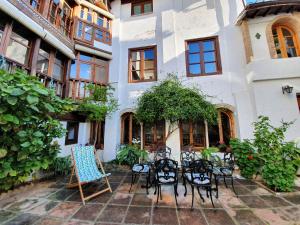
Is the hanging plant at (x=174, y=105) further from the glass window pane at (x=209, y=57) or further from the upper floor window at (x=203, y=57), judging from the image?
the glass window pane at (x=209, y=57)

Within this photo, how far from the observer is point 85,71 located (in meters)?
7.14

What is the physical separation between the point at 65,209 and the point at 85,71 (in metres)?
6.01

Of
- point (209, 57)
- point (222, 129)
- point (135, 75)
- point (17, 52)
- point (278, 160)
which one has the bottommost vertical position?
point (278, 160)

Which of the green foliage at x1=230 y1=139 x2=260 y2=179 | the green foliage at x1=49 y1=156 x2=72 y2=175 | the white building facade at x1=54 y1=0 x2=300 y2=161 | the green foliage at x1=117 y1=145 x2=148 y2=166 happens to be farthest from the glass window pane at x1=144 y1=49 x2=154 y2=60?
the green foliage at x1=49 y1=156 x2=72 y2=175

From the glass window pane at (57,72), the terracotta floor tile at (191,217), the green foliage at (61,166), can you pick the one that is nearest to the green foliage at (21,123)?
the green foliage at (61,166)

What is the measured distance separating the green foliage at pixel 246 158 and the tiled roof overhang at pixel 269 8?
512 centimetres

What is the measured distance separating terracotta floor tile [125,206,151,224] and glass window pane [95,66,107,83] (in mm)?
6076

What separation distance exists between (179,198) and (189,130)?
11.2 feet

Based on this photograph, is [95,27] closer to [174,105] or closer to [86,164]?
[174,105]

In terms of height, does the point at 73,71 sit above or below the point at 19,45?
below

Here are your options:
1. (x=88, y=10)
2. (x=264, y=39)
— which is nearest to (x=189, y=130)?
(x=264, y=39)

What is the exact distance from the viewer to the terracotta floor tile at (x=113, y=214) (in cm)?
261

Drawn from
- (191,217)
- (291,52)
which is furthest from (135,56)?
(191,217)

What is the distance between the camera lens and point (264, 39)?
578cm
